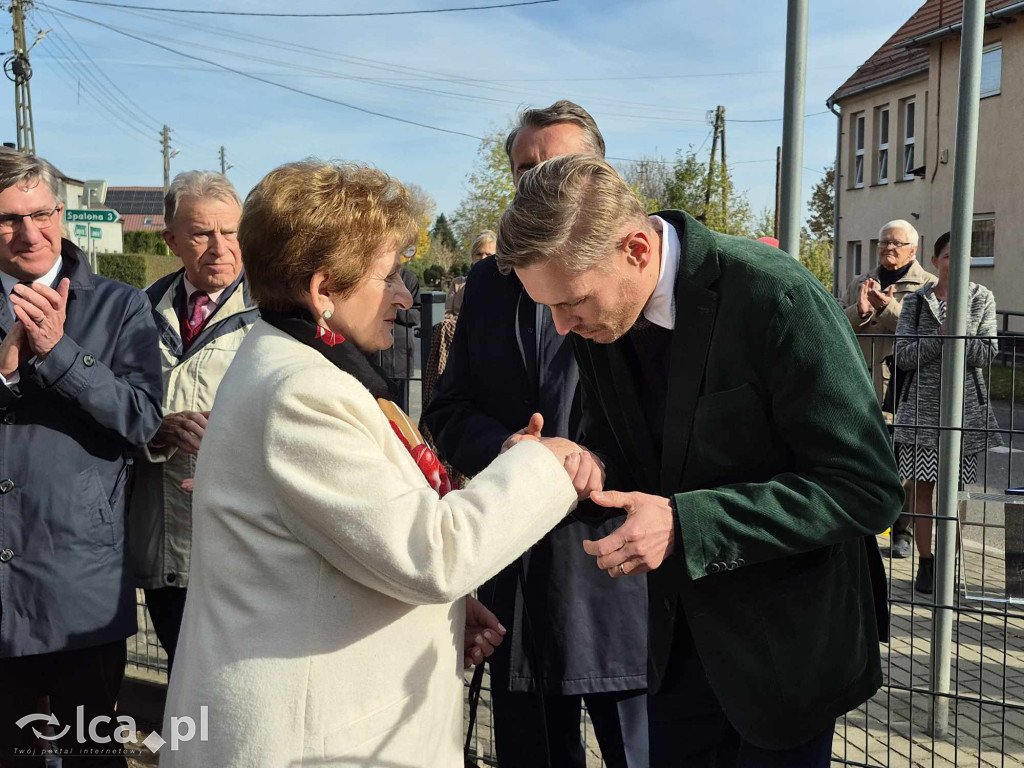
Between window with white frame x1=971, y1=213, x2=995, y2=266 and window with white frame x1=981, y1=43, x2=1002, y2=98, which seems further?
window with white frame x1=971, y1=213, x2=995, y2=266

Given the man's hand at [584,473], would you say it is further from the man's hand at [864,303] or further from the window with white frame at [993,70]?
the window with white frame at [993,70]

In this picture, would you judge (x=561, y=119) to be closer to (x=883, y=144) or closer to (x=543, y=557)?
(x=543, y=557)

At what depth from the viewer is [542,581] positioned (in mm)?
2891

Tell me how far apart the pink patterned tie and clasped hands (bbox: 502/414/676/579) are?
1978mm

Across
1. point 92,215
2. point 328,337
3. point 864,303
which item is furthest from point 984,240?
point 328,337

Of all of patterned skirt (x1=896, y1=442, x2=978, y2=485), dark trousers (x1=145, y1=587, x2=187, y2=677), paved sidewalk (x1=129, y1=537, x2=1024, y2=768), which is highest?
patterned skirt (x1=896, y1=442, x2=978, y2=485)

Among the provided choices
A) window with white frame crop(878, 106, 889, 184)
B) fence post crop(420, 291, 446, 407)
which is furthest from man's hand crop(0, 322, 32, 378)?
window with white frame crop(878, 106, 889, 184)

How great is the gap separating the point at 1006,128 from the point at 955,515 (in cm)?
2152

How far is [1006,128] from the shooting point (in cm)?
2184

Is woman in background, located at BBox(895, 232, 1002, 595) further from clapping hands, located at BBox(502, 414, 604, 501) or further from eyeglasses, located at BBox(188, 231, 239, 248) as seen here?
eyeglasses, located at BBox(188, 231, 239, 248)

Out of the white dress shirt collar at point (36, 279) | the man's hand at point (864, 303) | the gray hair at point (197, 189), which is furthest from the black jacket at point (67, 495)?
the man's hand at point (864, 303)

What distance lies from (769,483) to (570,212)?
691 mm

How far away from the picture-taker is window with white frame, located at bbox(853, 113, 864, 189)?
3106 cm

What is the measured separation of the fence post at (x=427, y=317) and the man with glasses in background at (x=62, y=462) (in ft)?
4.98
